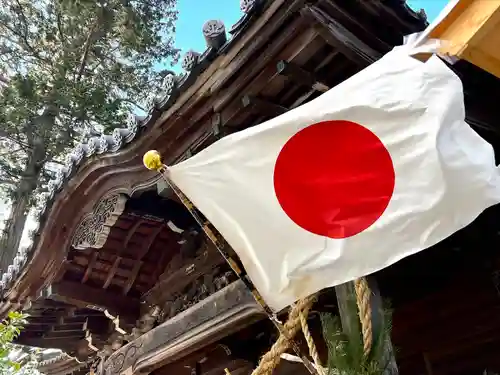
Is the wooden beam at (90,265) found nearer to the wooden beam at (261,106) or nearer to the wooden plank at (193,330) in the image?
the wooden plank at (193,330)

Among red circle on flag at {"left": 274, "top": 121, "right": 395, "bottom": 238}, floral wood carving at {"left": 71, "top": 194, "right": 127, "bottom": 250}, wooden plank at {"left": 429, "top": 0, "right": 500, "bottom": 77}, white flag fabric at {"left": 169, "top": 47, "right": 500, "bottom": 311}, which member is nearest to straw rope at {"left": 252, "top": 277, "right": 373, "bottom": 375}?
white flag fabric at {"left": 169, "top": 47, "right": 500, "bottom": 311}

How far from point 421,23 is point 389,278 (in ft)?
6.29

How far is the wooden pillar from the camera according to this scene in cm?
254

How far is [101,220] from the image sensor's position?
4215mm

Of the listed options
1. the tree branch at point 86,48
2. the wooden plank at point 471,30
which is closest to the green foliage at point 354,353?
the wooden plank at point 471,30

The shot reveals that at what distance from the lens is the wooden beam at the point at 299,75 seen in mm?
3092

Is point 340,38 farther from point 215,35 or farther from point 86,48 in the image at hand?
point 86,48

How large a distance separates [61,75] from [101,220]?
638cm

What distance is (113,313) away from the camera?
228 inches

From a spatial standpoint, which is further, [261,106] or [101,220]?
[101,220]

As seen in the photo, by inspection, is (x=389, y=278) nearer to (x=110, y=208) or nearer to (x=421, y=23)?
(x=421, y=23)

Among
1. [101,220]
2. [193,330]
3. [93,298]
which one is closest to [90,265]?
[93,298]

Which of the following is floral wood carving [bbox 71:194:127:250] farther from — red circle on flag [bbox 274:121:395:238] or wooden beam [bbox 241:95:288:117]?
red circle on flag [bbox 274:121:395:238]

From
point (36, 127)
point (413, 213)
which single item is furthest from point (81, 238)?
point (36, 127)
